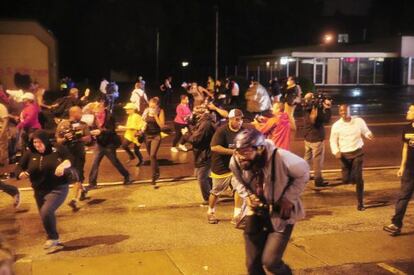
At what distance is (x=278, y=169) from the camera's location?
194 inches

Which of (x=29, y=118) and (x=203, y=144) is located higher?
(x=29, y=118)

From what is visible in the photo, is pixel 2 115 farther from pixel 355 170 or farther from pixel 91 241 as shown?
pixel 355 170

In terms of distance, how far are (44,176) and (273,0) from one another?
5958 centimetres

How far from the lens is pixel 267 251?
16.5 feet

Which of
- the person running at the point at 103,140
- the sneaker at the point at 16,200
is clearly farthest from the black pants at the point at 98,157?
the sneaker at the point at 16,200

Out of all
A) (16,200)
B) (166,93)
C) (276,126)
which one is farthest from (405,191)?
(166,93)

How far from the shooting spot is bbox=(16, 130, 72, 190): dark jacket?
22.8 feet

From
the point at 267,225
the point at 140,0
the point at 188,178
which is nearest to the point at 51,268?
the point at 267,225

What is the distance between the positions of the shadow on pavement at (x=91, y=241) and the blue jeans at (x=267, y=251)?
2871 mm

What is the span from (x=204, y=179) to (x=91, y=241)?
2.36 metres

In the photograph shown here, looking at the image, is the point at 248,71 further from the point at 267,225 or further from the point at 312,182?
the point at 267,225

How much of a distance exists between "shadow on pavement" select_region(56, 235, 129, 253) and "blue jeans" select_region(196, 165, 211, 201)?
1.90 metres

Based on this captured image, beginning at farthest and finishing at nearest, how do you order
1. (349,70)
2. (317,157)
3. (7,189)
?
(349,70) < (317,157) < (7,189)

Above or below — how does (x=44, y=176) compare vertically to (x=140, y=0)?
below
